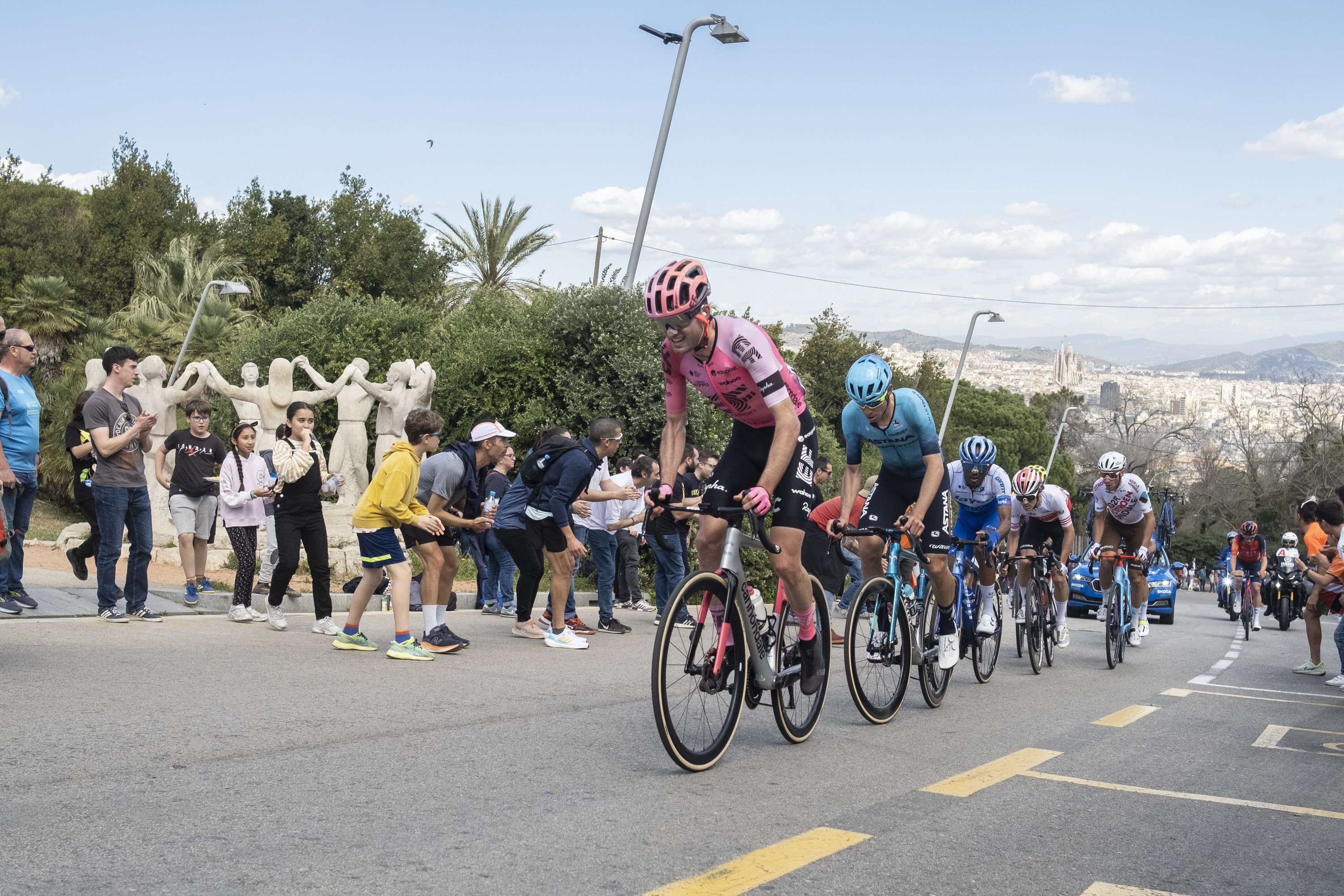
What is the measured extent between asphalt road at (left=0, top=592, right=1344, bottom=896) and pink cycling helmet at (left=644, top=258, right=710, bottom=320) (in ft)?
7.16

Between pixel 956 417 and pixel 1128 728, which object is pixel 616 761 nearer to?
pixel 1128 728

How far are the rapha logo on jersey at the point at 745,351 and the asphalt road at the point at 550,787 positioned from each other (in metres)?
1.99

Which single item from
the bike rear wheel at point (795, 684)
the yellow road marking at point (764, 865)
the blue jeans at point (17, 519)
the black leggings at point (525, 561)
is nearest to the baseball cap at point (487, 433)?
the black leggings at point (525, 561)

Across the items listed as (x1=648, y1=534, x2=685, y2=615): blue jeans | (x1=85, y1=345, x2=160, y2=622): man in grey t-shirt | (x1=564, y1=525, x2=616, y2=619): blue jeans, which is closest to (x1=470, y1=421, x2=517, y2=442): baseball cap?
(x1=564, y1=525, x2=616, y2=619): blue jeans

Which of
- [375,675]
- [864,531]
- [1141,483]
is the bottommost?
[375,675]

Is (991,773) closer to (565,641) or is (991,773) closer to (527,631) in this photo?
(565,641)

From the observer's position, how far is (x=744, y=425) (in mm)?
6535

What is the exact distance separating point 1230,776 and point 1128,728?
1.55 m

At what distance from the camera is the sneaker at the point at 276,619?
10531mm

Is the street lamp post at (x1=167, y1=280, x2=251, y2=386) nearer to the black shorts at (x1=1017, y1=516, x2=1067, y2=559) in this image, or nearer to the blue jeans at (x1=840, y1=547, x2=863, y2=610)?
the blue jeans at (x1=840, y1=547, x2=863, y2=610)

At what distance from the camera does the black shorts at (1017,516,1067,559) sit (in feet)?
39.9

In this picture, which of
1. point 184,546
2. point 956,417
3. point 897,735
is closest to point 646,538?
point 184,546

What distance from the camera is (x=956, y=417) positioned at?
3007 inches

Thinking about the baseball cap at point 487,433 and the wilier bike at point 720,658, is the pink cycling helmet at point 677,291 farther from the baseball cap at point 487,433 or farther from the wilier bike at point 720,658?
the baseball cap at point 487,433
